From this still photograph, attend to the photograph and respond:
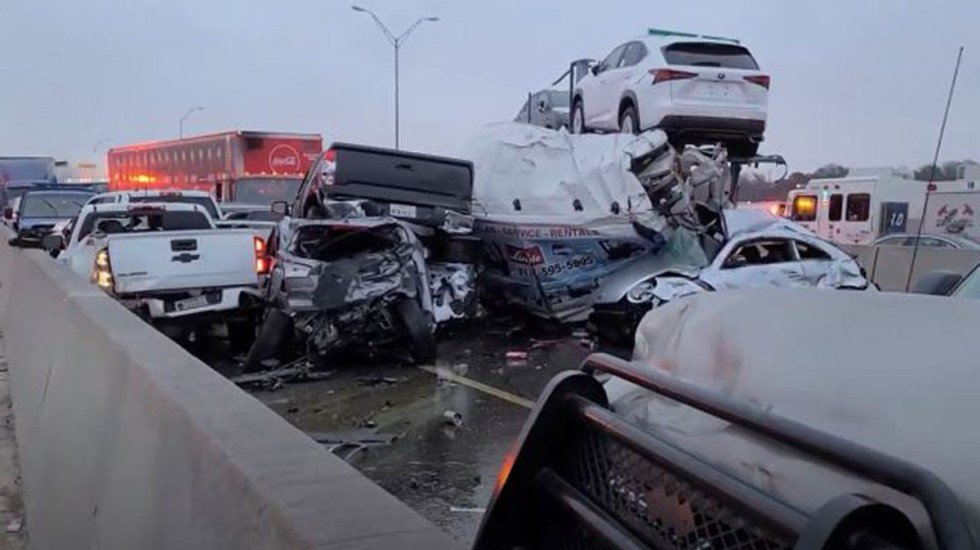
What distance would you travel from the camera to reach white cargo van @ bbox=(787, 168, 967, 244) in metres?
27.2

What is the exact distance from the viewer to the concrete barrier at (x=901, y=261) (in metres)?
15.9

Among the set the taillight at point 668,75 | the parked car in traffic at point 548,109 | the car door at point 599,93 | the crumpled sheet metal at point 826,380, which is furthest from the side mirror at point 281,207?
the crumpled sheet metal at point 826,380

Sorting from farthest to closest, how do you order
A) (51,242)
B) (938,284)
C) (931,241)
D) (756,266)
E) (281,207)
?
(931,241) < (281,207) < (51,242) < (756,266) < (938,284)

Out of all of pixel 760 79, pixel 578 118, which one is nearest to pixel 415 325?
pixel 760 79

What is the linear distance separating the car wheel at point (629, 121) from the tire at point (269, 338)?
23.3ft

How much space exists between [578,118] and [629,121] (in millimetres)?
2692

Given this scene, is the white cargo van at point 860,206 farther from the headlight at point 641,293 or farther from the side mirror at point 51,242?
the side mirror at point 51,242

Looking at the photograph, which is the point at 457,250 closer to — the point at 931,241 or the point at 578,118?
the point at 578,118

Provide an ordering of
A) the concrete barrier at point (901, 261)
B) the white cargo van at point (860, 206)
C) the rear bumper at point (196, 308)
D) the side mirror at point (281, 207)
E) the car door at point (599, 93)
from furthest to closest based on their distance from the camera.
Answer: the white cargo van at point (860, 206)
the car door at point (599, 93)
the concrete barrier at point (901, 261)
the side mirror at point (281, 207)
the rear bumper at point (196, 308)

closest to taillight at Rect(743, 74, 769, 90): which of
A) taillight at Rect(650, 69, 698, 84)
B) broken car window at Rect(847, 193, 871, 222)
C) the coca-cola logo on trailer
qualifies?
A: taillight at Rect(650, 69, 698, 84)

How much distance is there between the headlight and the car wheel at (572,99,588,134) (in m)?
6.18

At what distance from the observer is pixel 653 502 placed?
1.82 meters

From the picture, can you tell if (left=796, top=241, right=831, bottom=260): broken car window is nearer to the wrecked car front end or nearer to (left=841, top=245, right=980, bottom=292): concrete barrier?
(left=841, top=245, right=980, bottom=292): concrete barrier

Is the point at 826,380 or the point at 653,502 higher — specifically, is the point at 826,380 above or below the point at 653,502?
above
